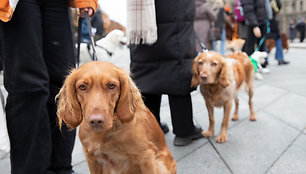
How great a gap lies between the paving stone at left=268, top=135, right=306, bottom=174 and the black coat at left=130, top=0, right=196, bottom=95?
1067 millimetres

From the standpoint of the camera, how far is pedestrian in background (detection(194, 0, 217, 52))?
7.55 m

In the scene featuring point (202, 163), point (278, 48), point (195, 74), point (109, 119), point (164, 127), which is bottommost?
point (202, 163)

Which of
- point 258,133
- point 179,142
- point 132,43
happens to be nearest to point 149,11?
point 132,43

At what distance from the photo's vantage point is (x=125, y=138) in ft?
5.16

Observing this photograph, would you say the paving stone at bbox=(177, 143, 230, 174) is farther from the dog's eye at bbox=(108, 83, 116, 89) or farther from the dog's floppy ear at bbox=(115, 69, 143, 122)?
the dog's eye at bbox=(108, 83, 116, 89)

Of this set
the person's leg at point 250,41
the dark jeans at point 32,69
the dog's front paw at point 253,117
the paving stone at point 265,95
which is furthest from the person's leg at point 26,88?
the person's leg at point 250,41

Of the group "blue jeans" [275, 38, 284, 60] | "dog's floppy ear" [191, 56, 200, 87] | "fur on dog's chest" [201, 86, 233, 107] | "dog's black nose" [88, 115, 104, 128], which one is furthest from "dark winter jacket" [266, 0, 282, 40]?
"dog's black nose" [88, 115, 104, 128]

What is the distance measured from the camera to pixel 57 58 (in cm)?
187

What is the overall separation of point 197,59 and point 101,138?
5.40ft

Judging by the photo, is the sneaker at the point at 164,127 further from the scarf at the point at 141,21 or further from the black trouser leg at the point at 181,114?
the scarf at the point at 141,21

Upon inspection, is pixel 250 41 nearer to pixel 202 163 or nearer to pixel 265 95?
pixel 265 95

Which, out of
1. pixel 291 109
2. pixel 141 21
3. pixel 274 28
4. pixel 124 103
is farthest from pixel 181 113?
pixel 274 28

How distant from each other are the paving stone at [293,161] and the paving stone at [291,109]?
593 millimetres

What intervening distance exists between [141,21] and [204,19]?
19.3 ft
